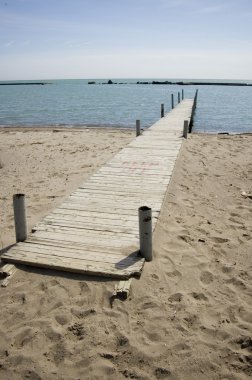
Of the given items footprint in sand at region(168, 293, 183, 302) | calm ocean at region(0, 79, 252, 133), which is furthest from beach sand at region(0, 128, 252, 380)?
calm ocean at region(0, 79, 252, 133)

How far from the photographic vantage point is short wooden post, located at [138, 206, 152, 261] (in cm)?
439

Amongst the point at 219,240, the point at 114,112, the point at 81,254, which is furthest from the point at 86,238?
the point at 114,112

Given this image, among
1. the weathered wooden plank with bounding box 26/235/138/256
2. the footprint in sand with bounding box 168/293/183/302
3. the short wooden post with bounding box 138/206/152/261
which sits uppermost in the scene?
the short wooden post with bounding box 138/206/152/261

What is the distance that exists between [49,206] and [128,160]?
11.8 ft

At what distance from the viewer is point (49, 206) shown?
23.0 feet

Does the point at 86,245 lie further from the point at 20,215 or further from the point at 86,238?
the point at 20,215

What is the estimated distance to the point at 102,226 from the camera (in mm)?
5484

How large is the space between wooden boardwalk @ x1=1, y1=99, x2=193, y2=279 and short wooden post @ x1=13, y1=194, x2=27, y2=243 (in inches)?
5.6

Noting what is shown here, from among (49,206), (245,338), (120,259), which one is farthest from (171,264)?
(49,206)

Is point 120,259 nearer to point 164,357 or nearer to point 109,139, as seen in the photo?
point 164,357

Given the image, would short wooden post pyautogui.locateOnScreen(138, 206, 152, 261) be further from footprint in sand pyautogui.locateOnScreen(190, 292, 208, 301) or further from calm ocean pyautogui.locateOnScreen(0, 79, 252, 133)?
calm ocean pyautogui.locateOnScreen(0, 79, 252, 133)

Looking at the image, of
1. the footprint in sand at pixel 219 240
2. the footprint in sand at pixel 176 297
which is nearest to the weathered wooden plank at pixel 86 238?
the footprint in sand at pixel 176 297

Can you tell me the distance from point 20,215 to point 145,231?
202 cm

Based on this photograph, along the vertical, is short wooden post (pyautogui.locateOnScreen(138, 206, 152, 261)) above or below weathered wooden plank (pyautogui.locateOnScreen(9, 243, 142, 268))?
above
